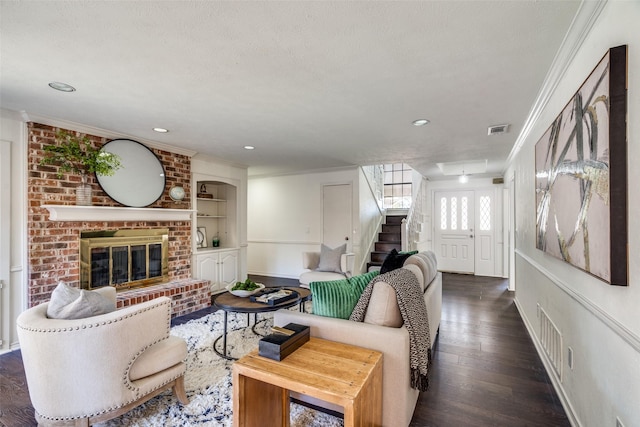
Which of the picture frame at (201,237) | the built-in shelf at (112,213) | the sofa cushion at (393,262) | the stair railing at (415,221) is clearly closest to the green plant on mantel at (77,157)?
the built-in shelf at (112,213)

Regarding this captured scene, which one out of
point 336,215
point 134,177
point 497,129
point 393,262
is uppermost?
point 497,129

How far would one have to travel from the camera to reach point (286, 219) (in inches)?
257

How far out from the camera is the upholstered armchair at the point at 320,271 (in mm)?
4340

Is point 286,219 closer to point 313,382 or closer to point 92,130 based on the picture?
point 92,130

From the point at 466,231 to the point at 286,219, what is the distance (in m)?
4.22

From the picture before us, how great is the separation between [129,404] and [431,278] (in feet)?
8.79

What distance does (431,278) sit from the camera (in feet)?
10.1

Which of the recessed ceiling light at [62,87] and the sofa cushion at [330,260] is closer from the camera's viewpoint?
the recessed ceiling light at [62,87]

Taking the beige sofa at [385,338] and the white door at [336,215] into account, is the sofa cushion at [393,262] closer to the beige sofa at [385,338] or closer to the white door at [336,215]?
the beige sofa at [385,338]

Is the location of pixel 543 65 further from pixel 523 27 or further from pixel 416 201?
pixel 416 201

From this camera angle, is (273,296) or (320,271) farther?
(320,271)

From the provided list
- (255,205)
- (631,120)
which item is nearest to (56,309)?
(631,120)

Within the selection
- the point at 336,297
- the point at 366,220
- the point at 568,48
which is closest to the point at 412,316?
the point at 336,297

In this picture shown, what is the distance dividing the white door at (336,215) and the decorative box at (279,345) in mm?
4113
